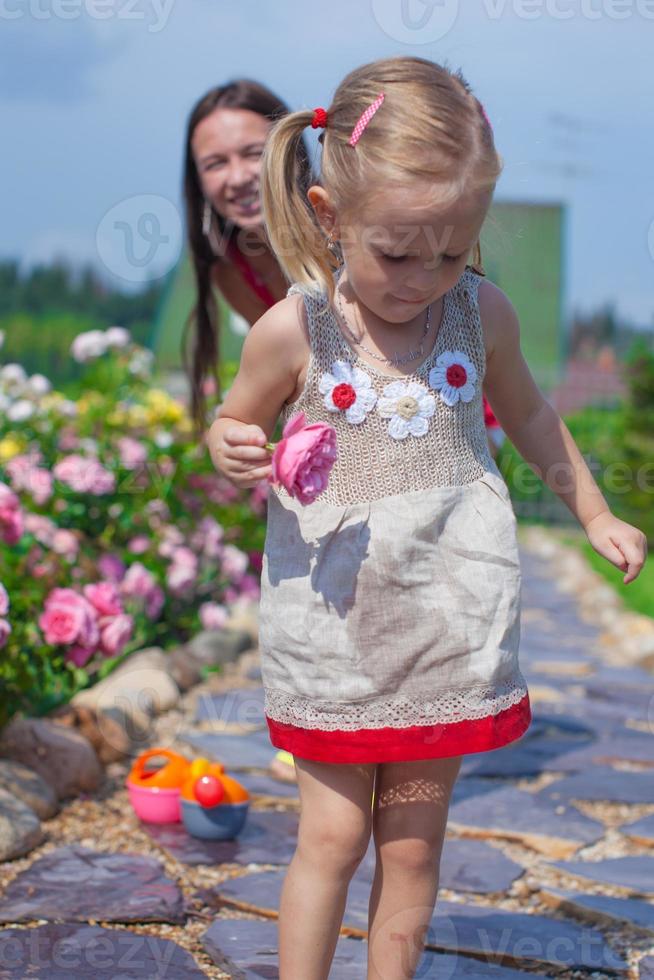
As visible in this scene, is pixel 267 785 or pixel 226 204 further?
pixel 226 204

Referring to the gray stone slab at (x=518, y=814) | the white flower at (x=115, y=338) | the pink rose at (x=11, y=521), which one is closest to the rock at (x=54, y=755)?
the pink rose at (x=11, y=521)

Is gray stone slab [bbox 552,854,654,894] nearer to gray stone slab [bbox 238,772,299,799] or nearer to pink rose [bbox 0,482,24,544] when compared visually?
gray stone slab [bbox 238,772,299,799]

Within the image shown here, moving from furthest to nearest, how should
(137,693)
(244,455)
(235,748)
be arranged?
(137,693) → (235,748) → (244,455)

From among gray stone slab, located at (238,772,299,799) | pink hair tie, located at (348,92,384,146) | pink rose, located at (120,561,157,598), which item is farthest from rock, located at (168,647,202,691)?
pink hair tie, located at (348,92,384,146)

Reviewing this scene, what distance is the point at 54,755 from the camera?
109 inches

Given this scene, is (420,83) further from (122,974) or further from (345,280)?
(122,974)

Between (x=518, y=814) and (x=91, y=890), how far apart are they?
1088mm

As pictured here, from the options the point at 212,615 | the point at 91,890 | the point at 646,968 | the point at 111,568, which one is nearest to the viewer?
the point at 646,968

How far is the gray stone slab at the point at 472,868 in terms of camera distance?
2359mm

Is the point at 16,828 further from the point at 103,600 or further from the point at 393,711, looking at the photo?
the point at 393,711

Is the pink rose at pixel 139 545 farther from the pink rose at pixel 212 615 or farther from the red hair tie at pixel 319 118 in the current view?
the red hair tie at pixel 319 118

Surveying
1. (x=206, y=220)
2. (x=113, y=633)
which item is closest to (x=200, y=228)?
(x=206, y=220)

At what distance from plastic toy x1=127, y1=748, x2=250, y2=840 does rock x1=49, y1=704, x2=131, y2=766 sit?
0.42m

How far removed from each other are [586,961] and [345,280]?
1195mm
